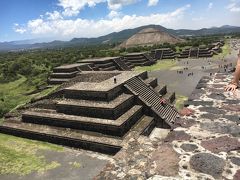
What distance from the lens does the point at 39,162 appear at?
1013cm

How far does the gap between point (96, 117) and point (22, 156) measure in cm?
338

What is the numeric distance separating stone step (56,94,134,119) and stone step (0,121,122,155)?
88 centimetres

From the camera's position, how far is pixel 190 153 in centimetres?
411

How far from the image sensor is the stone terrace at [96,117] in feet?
35.4

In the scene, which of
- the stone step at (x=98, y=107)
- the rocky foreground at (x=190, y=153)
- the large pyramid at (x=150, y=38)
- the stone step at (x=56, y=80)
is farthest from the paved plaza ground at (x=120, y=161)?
the large pyramid at (x=150, y=38)

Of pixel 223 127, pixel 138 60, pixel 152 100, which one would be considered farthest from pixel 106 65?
pixel 223 127

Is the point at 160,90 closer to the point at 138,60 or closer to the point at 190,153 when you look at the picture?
the point at 190,153

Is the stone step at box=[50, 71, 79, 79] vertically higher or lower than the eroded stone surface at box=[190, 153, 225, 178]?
lower

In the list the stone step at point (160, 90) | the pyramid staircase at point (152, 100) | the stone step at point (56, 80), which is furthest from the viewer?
the stone step at point (56, 80)

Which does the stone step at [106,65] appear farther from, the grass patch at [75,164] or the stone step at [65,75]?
the grass patch at [75,164]

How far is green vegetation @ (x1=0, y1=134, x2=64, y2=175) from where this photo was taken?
9.70m

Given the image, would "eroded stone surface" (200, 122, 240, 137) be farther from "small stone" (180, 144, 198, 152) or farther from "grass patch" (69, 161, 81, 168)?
"grass patch" (69, 161, 81, 168)

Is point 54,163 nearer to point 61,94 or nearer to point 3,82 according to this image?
point 61,94

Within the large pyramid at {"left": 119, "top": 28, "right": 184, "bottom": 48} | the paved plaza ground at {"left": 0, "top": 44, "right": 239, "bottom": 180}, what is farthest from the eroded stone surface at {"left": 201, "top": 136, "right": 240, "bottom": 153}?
the large pyramid at {"left": 119, "top": 28, "right": 184, "bottom": 48}
